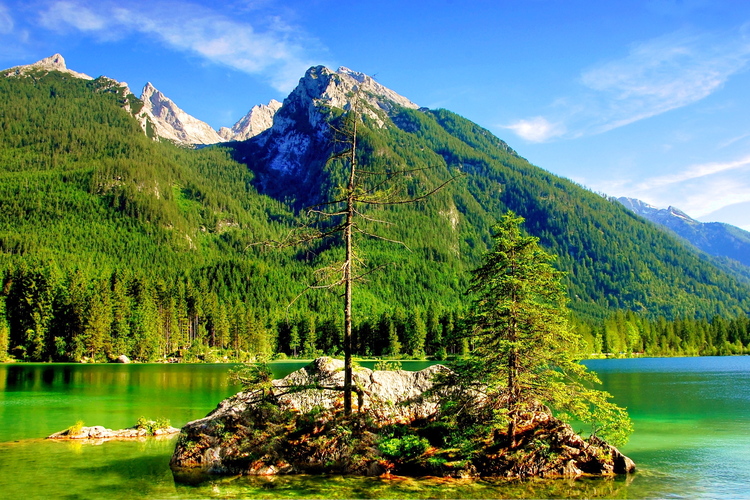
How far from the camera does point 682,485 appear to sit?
1864cm

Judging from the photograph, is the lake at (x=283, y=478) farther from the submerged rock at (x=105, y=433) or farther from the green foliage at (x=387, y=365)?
the green foliage at (x=387, y=365)

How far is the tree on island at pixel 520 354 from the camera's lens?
67.2 ft

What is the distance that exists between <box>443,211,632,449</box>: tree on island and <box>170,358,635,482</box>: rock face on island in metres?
0.91

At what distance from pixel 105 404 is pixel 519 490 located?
36346 mm

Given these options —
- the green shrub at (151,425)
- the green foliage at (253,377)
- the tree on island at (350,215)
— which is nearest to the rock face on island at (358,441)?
the green foliage at (253,377)

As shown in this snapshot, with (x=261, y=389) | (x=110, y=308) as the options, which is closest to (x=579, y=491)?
(x=261, y=389)

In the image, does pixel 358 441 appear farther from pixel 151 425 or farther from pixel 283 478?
pixel 151 425

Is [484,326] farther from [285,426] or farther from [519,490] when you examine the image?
[285,426]

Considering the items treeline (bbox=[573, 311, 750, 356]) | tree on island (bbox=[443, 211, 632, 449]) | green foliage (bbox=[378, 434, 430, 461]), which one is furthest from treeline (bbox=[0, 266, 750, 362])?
tree on island (bbox=[443, 211, 632, 449])

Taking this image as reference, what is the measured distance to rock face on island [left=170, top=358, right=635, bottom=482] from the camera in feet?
65.8

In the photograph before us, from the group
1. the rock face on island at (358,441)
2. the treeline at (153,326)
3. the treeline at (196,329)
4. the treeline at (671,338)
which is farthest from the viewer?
the treeline at (671,338)

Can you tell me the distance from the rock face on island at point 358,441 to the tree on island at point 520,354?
0.91 metres

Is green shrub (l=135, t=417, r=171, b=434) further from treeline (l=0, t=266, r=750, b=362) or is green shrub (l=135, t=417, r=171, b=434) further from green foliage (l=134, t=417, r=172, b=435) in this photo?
treeline (l=0, t=266, r=750, b=362)

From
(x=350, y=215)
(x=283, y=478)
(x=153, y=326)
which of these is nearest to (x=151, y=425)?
(x=283, y=478)
